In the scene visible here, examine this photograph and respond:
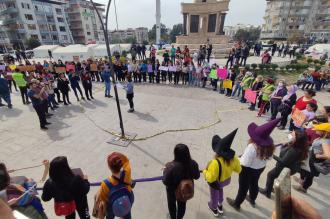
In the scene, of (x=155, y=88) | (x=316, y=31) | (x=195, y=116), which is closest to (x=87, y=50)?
(x=155, y=88)

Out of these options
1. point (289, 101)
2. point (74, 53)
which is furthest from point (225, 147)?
point (74, 53)

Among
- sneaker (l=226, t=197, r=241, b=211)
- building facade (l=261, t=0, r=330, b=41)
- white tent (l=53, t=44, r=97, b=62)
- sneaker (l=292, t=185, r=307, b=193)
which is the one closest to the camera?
sneaker (l=226, t=197, r=241, b=211)

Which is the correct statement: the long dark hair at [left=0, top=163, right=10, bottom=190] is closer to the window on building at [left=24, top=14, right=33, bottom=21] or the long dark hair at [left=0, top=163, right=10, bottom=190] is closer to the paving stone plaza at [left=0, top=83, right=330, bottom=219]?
the paving stone plaza at [left=0, top=83, right=330, bottom=219]

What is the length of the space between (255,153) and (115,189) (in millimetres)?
2492

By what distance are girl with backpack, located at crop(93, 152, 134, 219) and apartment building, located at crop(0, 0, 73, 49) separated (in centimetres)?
6403

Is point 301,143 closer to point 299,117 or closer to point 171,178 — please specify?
point 171,178

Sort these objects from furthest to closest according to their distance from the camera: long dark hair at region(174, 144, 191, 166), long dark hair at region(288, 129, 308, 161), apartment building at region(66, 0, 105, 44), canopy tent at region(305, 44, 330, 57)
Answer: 1. apartment building at region(66, 0, 105, 44)
2. canopy tent at region(305, 44, 330, 57)
3. long dark hair at region(288, 129, 308, 161)
4. long dark hair at region(174, 144, 191, 166)

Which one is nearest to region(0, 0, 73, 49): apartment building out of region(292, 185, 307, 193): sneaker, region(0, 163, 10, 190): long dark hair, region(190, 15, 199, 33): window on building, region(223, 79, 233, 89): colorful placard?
region(190, 15, 199, 33): window on building

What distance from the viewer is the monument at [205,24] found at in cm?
2628

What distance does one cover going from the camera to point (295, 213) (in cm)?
100

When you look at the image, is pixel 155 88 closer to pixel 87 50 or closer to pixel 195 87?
pixel 195 87

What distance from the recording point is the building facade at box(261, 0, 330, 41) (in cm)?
6975

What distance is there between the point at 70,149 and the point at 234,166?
5590 mm

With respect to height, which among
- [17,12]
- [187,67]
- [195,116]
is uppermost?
[17,12]
